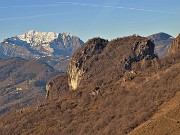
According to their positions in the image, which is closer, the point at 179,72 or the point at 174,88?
the point at 174,88

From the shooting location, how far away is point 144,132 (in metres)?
137

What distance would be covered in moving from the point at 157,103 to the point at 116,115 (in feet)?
69.9

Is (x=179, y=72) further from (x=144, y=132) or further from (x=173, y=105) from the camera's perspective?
(x=144, y=132)

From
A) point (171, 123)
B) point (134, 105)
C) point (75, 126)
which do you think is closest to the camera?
point (171, 123)

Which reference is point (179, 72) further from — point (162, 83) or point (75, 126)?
point (75, 126)

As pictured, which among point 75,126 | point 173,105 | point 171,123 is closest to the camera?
point 171,123

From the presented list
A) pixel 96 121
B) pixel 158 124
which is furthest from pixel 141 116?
pixel 96 121

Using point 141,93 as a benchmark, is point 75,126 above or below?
below

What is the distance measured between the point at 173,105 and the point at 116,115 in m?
36.2

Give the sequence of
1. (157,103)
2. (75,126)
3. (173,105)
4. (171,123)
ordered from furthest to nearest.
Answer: (75,126) → (157,103) → (173,105) → (171,123)

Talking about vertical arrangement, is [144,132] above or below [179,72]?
below

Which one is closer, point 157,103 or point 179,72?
point 157,103

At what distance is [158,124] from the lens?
13775 centimetres

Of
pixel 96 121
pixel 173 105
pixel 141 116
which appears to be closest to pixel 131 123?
pixel 141 116
